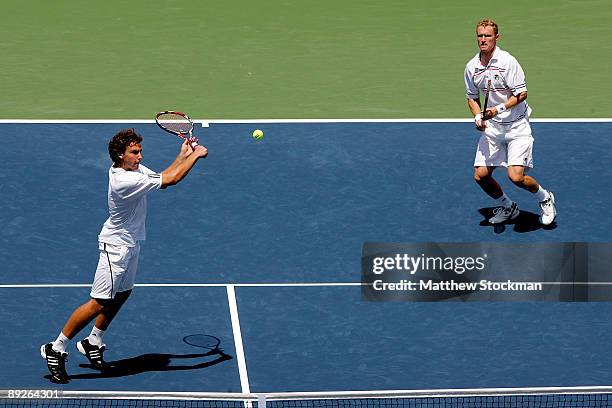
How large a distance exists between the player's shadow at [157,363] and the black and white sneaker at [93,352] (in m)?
0.06

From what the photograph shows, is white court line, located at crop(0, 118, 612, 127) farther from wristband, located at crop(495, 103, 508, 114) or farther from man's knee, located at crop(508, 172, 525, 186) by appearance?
wristband, located at crop(495, 103, 508, 114)

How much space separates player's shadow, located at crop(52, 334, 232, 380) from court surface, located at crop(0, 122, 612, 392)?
0.02 m

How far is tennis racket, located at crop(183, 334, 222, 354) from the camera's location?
42.3 feet

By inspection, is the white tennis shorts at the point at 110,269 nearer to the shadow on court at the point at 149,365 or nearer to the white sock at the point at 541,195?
the shadow on court at the point at 149,365

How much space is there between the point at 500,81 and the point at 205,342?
4.79 metres

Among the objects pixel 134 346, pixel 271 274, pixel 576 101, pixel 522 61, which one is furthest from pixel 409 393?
pixel 522 61

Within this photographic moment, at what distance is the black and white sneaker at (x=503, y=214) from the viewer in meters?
16.0

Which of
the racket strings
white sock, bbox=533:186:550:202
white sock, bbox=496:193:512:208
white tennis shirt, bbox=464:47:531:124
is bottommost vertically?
white sock, bbox=496:193:512:208

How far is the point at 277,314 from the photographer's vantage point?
1377 cm

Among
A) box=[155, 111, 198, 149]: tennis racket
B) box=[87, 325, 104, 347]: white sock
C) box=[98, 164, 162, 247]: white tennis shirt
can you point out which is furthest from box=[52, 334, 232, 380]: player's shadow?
box=[155, 111, 198, 149]: tennis racket

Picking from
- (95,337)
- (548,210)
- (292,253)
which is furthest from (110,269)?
(548,210)

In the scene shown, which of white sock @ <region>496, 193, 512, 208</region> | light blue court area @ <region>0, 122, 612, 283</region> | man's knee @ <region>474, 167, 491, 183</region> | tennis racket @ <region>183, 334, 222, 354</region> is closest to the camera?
tennis racket @ <region>183, 334, 222, 354</region>

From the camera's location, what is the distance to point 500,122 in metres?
15.6

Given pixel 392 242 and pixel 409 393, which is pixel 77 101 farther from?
pixel 409 393
